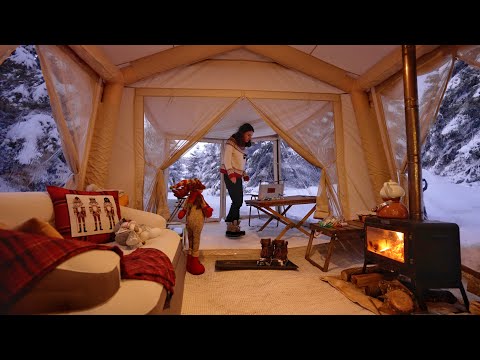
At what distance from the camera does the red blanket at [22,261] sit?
728 mm

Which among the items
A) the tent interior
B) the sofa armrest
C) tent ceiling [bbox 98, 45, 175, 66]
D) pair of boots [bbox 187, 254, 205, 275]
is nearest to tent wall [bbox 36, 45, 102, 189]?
the tent interior

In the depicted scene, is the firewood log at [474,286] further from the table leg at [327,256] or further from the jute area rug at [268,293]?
the table leg at [327,256]

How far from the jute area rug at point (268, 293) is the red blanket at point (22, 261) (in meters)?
1.14

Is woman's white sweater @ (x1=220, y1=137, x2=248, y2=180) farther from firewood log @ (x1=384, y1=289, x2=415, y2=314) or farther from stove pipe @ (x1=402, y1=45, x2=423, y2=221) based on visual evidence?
firewood log @ (x1=384, y1=289, x2=415, y2=314)

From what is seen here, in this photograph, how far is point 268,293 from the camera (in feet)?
6.54

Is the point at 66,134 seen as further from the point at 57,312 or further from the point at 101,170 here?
the point at 57,312

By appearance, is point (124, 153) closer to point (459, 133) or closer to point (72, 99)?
point (72, 99)

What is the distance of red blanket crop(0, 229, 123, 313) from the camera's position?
2.39 feet

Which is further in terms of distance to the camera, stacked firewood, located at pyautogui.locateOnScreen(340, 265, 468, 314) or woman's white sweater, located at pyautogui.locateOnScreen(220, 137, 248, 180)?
woman's white sweater, located at pyautogui.locateOnScreen(220, 137, 248, 180)

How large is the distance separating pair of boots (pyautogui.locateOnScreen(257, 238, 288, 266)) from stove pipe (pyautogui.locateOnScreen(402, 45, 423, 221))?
1270mm

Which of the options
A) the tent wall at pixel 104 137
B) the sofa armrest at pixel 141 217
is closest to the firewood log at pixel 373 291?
the sofa armrest at pixel 141 217

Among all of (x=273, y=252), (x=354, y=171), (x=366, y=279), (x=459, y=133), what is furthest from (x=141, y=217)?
(x=459, y=133)
